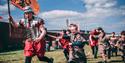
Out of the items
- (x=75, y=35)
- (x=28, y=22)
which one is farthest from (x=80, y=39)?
(x=28, y=22)

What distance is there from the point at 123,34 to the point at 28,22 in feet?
23.6

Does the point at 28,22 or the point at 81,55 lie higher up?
the point at 28,22

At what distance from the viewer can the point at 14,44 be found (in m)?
36.0

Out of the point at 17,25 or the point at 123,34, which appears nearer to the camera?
the point at 17,25

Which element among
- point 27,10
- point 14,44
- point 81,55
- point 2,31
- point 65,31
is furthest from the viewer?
point 14,44

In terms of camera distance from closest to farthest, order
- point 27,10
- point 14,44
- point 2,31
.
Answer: point 27,10
point 2,31
point 14,44

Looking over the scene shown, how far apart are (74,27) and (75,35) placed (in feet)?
0.96

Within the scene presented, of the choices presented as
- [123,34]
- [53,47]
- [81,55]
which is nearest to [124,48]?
[123,34]

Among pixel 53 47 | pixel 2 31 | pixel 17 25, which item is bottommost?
pixel 53 47

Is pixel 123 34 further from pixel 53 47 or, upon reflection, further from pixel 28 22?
pixel 53 47

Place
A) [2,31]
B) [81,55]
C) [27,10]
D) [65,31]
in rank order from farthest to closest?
[2,31] < [65,31] < [81,55] < [27,10]

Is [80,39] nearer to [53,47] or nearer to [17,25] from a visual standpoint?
[17,25]

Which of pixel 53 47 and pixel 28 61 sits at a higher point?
pixel 28 61

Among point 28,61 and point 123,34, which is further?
point 123,34
